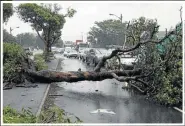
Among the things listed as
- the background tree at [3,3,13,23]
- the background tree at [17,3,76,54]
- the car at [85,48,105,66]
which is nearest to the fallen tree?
the background tree at [3,3,13,23]

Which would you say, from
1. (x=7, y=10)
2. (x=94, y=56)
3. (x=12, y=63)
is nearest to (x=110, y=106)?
(x=12, y=63)

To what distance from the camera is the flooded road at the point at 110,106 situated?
365 inches

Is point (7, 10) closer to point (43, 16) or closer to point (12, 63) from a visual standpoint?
point (12, 63)

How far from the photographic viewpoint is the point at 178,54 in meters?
12.4

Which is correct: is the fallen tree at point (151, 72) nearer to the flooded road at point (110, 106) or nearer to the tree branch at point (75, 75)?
the tree branch at point (75, 75)

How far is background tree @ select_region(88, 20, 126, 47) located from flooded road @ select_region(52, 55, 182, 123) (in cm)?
3051

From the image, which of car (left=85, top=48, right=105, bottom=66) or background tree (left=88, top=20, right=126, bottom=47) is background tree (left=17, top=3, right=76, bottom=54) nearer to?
car (left=85, top=48, right=105, bottom=66)

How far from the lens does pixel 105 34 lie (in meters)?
53.7

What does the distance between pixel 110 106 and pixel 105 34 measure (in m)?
43.2

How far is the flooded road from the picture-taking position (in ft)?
30.4

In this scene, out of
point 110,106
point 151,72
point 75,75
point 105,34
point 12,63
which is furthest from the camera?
point 105,34

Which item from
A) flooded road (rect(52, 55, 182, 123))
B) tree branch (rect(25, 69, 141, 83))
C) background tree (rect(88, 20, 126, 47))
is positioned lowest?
flooded road (rect(52, 55, 182, 123))

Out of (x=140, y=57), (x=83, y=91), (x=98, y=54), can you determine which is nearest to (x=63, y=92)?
(x=83, y=91)

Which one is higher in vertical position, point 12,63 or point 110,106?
point 12,63
